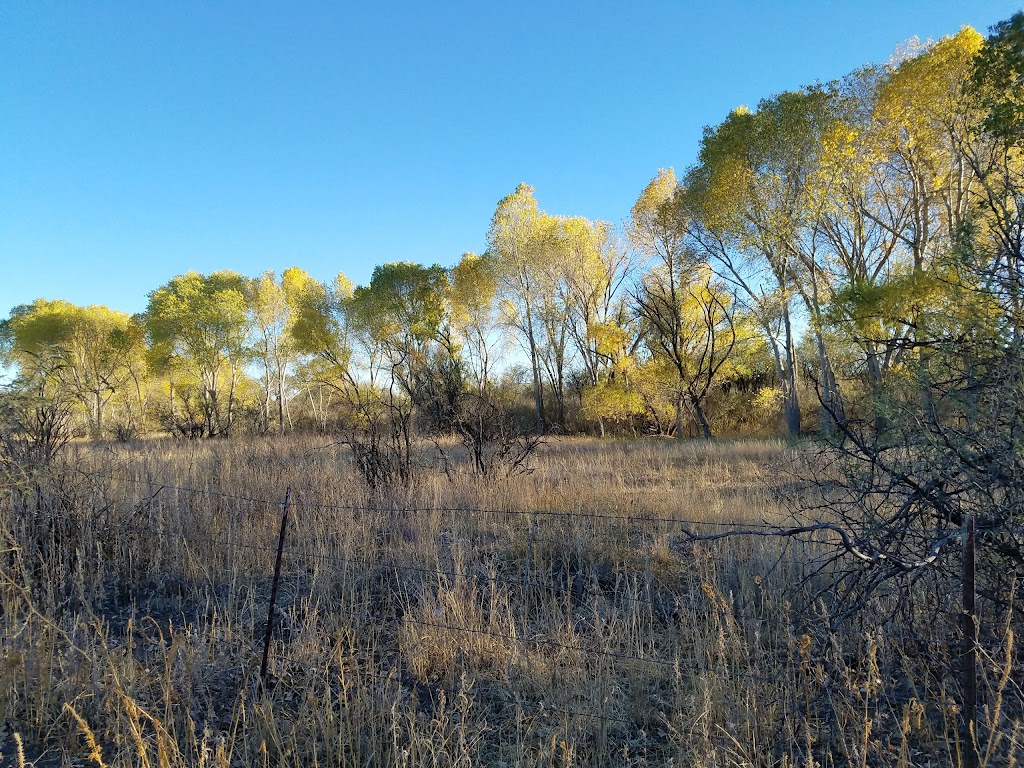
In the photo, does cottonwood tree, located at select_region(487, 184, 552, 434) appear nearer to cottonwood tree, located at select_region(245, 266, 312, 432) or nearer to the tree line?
the tree line

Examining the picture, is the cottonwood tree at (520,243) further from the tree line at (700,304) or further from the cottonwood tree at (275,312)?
the cottonwood tree at (275,312)

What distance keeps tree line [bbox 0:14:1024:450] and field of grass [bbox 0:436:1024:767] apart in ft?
4.36

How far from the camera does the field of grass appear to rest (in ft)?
7.87

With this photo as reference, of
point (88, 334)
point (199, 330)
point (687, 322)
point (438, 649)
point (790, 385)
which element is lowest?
point (438, 649)

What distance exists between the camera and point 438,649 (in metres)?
3.28

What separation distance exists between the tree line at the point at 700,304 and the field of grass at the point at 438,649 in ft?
4.36

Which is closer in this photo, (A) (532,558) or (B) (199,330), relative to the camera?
(A) (532,558)

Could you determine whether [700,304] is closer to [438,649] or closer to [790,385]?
[790,385]

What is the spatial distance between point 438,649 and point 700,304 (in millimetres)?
20310

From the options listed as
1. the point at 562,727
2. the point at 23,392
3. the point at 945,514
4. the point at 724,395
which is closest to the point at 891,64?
the point at 724,395

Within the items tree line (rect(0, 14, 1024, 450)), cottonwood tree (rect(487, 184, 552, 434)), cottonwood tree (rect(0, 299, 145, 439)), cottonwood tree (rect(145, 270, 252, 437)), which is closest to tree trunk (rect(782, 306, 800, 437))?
tree line (rect(0, 14, 1024, 450))

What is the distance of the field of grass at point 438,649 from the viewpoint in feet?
7.87

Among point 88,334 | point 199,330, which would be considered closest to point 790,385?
point 199,330

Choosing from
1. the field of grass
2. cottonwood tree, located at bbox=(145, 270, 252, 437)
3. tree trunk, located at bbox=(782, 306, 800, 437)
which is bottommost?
the field of grass
